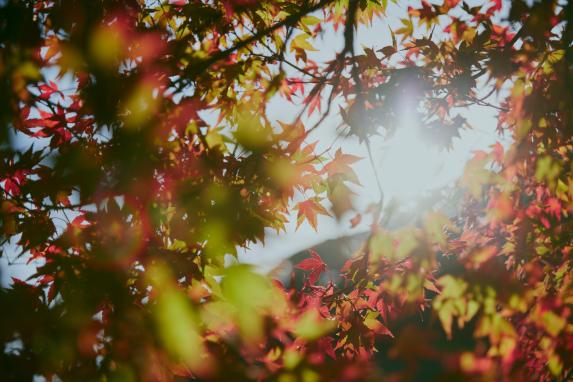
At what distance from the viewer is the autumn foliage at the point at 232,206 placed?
1.60 m

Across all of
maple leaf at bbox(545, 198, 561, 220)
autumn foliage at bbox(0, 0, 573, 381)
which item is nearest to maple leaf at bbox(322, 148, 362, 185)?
autumn foliage at bbox(0, 0, 573, 381)

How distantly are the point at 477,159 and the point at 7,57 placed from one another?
102 inches

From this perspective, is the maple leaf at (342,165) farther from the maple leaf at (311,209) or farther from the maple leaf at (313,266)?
the maple leaf at (313,266)

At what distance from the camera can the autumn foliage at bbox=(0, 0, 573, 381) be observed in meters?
1.60

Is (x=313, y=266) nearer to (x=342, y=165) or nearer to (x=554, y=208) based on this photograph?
(x=342, y=165)

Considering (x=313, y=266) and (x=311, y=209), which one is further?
(x=313, y=266)

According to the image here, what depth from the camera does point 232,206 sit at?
6.82ft

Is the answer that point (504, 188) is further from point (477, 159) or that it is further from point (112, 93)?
point (112, 93)

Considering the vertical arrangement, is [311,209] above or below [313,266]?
above

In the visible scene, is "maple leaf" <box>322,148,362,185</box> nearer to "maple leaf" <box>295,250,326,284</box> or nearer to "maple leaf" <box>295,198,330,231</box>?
"maple leaf" <box>295,198,330,231</box>

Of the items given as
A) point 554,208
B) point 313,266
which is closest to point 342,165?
point 313,266

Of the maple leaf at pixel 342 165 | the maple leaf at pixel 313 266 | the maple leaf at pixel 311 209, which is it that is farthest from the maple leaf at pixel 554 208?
the maple leaf at pixel 313 266

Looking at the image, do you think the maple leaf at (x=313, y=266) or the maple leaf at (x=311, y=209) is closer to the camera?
the maple leaf at (x=311, y=209)

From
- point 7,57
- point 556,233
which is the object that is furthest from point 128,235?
point 556,233
